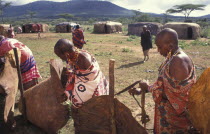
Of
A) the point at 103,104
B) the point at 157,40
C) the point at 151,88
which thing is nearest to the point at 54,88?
the point at 103,104

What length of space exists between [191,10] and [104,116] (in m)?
53.2

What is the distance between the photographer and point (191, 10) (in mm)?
48906

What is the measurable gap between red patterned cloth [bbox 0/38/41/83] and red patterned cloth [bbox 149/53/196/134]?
2.56 meters

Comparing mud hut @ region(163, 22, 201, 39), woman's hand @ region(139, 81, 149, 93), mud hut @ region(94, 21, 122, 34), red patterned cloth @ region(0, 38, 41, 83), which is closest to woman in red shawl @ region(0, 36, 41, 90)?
red patterned cloth @ region(0, 38, 41, 83)

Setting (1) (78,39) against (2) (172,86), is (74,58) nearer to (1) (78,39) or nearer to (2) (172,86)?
(2) (172,86)

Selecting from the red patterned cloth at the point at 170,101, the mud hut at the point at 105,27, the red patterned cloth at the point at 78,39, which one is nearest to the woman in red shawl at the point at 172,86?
the red patterned cloth at the point at 170,101

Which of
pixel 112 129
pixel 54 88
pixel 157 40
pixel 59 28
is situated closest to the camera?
pixel 157 40

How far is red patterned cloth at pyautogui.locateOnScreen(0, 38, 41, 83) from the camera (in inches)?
138

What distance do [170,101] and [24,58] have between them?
9.26ft

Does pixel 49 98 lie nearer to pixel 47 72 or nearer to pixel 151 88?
pixel 151 88

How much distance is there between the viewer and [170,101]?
2111mm

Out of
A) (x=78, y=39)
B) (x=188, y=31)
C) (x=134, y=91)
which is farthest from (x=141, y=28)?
(x=134, y=91)

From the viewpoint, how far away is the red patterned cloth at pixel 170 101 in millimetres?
2010

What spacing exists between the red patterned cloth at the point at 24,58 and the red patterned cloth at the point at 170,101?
2.56 meters
